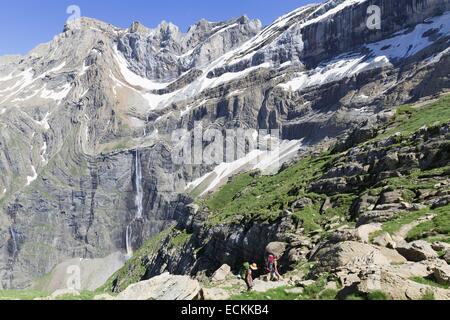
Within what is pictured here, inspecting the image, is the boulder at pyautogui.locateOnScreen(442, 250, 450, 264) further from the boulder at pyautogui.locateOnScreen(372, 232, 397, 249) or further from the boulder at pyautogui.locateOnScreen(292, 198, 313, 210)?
the boulder at pyautogui.locateOnScreen(292, 198, 313, 210)

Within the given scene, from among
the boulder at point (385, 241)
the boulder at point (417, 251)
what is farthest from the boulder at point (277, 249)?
the boulder at point (417, 251)

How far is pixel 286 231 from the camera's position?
51.8 m

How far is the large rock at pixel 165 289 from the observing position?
66.8 ft

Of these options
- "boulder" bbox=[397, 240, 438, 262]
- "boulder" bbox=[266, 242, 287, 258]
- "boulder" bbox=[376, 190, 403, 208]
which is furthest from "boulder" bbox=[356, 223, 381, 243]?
"boulder" bbox=[266, 242, 287, 258]

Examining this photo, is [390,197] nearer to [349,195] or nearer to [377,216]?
[377,216]

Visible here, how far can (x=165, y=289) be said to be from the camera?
21172 millimetres

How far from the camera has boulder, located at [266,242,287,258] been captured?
147 ft

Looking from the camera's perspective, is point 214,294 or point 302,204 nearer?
point 214,294

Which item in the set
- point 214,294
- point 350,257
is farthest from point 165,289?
point 350,257

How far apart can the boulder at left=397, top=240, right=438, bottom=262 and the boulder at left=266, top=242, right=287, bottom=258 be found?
61.8 feet

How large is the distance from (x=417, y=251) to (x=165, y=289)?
14.4m
